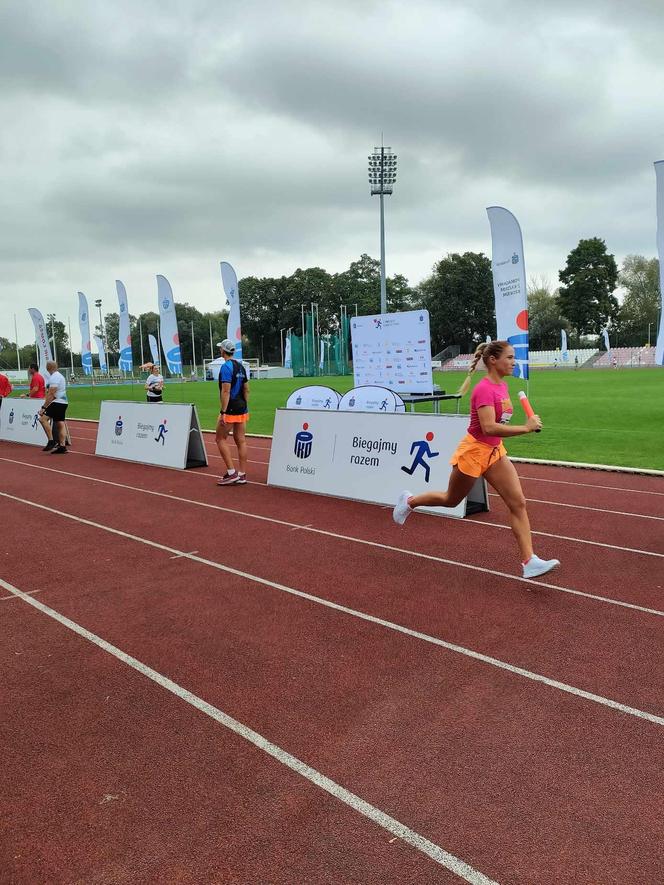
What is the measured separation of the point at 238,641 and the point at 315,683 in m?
0.81

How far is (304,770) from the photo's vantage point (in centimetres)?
309

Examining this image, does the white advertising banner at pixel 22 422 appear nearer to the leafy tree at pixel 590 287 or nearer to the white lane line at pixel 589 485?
the white lane line at pixel 589 485

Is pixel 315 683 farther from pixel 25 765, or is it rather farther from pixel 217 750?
pixel 25 765

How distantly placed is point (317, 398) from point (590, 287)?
84.2 m

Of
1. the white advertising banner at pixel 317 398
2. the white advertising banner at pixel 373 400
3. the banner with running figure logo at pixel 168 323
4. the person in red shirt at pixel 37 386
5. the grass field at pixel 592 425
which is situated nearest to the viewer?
the white advertising banner at pixel 373 400

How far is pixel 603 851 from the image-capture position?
2553mm

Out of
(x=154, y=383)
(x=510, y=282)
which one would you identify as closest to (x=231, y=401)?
(x=154, y=383)

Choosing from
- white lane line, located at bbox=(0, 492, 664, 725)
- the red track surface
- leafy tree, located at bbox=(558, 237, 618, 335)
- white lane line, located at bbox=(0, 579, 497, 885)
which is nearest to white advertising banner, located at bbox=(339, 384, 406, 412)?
the red track surface

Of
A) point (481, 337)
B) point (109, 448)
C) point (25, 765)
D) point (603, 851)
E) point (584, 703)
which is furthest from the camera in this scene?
point (481, 337)

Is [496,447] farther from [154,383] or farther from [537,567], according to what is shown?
[154,383]

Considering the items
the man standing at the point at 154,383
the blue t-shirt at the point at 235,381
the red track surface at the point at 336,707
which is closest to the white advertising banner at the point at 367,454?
the blue t-shirt at the point at 235,381

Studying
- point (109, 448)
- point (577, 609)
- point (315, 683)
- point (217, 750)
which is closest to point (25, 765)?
point (217, 750)

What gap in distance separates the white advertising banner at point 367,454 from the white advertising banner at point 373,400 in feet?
5.96

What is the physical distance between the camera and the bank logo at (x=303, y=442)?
9758 millimetres
